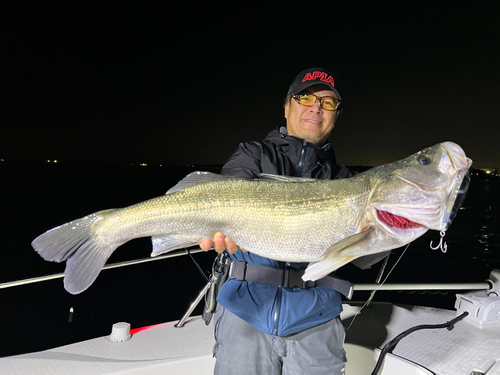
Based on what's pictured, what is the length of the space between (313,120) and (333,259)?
151cm

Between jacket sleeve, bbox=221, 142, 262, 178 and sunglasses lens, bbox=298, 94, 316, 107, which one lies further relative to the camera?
sunglasses lens, bbox=298, 94, 316, 107

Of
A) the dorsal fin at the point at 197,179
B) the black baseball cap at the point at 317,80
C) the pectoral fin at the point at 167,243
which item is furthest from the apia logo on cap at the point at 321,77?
the pectoral fin at the point at 167,243

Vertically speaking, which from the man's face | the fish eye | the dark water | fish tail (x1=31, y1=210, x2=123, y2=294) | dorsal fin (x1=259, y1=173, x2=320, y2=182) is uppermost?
the man's face

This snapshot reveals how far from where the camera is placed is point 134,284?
14773 mm

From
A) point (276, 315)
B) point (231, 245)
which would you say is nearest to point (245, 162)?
point (231, 245)

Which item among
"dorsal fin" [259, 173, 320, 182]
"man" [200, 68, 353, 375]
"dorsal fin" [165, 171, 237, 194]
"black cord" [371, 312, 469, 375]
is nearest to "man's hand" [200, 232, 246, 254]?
"man" [200, 68, 353, 375]

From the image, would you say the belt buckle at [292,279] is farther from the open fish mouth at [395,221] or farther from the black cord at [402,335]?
the black cord at [402,335]

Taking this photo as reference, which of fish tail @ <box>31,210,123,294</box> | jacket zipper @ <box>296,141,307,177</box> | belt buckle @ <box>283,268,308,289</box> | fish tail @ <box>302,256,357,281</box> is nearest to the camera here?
fish tail @ <box>302,256,357,281</box>

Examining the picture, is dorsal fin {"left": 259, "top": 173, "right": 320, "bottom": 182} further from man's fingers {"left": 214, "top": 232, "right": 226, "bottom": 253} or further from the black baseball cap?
the black baseball cap

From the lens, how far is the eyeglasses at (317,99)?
10.6ft

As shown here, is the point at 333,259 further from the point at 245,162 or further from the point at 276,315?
the point at 245,162

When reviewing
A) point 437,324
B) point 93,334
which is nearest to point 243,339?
point 437,324

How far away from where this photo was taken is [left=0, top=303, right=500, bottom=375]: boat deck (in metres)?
3.08

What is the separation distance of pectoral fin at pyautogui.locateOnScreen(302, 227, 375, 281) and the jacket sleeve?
979 millimetres
